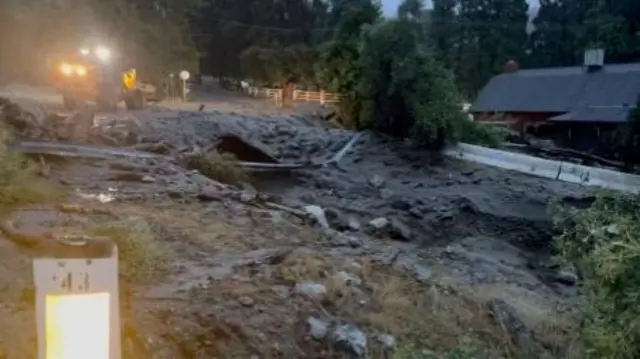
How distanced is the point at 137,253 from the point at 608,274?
9.85ft

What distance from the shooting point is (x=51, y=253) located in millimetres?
1112

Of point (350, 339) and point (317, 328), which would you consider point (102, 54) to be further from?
point (350, 339)

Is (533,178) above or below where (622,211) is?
below

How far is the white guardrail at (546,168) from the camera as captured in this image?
10758 millimetres

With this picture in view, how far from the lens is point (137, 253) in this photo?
181 inches

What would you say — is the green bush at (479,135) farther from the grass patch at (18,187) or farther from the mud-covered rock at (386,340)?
the mud-covered rock at (386,340)

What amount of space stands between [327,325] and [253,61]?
21.9 metres

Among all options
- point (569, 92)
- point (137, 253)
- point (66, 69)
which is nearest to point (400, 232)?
point (137, 253)

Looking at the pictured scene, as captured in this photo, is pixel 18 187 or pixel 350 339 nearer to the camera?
pixel 350 339

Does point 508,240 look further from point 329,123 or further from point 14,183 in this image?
point 329,123

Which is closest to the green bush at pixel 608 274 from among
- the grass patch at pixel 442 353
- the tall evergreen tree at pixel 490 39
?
the grass patch at pixel 442 353

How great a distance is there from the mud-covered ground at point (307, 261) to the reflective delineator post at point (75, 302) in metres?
1.09

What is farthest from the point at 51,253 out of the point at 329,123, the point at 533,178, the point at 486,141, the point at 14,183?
the point at 329,123

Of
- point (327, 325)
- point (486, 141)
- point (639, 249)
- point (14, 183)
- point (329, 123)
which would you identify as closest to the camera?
point (639, 249)
